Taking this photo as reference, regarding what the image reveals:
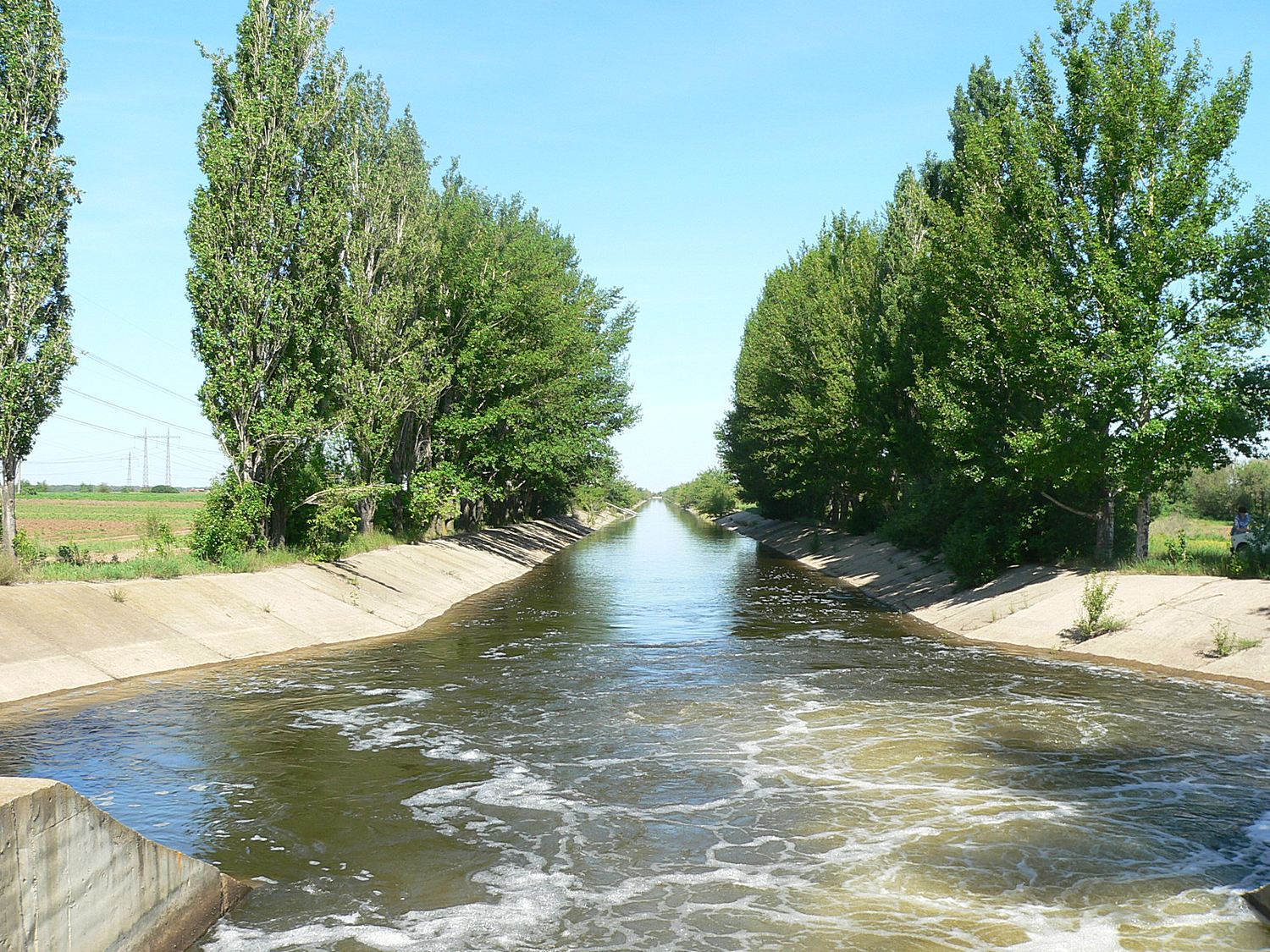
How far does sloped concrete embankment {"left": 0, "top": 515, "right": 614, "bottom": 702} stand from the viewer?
19.5m

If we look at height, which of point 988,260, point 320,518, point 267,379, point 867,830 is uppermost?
point 988,260

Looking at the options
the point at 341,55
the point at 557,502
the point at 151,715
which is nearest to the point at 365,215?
the point at 341,55

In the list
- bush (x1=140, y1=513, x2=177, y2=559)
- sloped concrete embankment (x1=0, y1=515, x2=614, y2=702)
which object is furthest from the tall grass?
sloped concrete embankment (x1=0, y1=515, x2=614, y2=702)

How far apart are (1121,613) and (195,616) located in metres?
23.5

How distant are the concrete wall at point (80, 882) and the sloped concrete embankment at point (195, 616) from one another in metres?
11.8

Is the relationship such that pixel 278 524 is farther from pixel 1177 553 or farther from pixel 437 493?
pixel 1177 553

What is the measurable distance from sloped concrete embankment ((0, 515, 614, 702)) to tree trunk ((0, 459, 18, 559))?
3280mm

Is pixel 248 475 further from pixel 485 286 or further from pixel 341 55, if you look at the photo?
pixel 485 286

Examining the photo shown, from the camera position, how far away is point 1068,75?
99.9ft

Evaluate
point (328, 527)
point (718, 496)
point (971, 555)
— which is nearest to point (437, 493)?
point (328, 527)

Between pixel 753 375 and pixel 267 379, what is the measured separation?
4772 cm

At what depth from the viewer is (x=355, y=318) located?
132 ft

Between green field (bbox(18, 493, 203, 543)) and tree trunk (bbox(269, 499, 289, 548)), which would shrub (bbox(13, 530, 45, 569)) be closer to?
green field (bbox(18, 493, 203, 543))

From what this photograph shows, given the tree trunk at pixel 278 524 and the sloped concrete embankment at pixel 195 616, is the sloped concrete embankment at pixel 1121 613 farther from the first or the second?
the tree trunk at pixel 278 524
